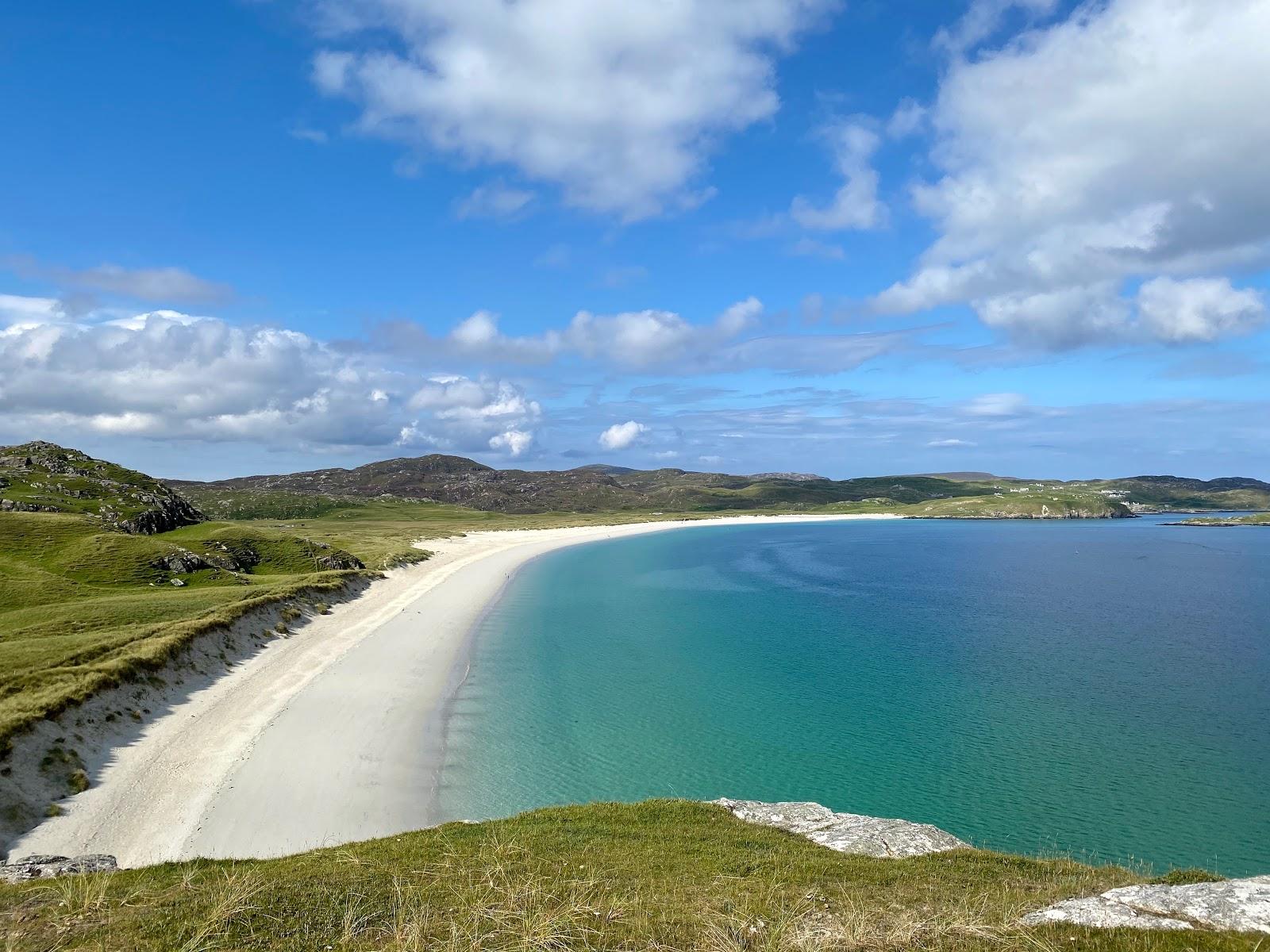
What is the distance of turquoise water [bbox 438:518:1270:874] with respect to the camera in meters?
28.9

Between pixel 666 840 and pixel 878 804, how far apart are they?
48.8 feet

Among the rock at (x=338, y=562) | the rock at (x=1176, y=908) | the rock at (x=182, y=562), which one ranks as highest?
the rock at (x=182, y=562)

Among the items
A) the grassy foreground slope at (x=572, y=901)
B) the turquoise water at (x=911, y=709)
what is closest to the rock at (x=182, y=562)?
the turquoise water at (x=911, y=709)

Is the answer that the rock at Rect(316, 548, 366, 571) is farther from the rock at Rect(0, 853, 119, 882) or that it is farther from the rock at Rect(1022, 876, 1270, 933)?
the rock at Rect(1022, 876, 1270, 933)

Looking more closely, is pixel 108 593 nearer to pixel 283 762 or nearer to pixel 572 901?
pixel 283 762

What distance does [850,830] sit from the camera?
20484mm

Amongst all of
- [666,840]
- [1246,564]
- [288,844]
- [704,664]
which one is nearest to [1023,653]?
[704,664]

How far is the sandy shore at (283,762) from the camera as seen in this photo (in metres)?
25.0

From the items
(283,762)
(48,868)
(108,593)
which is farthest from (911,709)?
(108,593)

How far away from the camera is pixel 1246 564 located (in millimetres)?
118062

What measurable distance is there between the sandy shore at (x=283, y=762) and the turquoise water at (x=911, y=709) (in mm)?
2689

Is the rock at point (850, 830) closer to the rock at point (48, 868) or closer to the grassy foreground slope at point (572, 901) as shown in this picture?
the grassy foreground slope at point (572, 901)

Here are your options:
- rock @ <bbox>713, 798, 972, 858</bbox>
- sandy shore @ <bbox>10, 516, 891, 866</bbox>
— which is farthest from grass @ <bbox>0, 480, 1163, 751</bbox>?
rock @ <bbox>713, 798, 972, 858</bbox>

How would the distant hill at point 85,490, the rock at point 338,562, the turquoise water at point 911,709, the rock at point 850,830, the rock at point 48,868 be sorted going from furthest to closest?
the distant hill at point 85,490 < the rock at point 338,562 < the turquoise water at point 911,709 < the rock at point 850,830 < the rock at point 48,868
